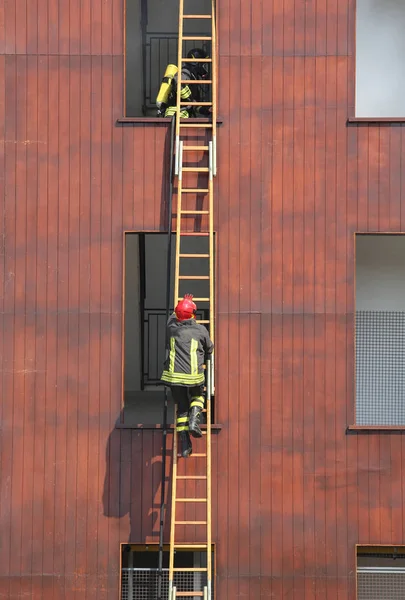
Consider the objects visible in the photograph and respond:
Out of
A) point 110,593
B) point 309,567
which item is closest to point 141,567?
point 110,593

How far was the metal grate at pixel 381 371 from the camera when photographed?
1327 centimetres

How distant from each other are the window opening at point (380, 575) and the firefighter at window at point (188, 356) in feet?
10.1

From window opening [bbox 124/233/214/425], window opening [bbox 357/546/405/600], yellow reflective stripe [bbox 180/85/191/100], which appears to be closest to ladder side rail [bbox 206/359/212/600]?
window opening [bbox 357/546/405/600]

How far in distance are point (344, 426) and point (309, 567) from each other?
1929mm

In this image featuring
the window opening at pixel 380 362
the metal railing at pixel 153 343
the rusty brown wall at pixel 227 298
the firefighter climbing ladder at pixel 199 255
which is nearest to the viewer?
the firefighter climbing ladder at pixel 199 255

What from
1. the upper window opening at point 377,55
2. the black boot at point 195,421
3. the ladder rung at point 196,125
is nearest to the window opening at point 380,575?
the black boot at point 195,421

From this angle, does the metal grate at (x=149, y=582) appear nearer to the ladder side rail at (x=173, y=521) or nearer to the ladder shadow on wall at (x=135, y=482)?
the ladder shadow on wall at (x=135, y=482)

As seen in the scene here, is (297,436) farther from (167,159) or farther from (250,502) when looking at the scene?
(167,159)

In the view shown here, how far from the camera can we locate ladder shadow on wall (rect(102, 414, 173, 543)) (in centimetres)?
1252

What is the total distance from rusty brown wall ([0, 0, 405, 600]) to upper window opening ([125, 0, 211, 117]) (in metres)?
1.27

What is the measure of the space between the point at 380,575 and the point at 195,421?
11.5 feet

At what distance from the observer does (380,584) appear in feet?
41.9

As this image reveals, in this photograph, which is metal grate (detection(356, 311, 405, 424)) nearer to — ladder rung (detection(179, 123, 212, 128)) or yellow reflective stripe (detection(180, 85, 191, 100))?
ladder rung (detection(179, 123, 212, 128))

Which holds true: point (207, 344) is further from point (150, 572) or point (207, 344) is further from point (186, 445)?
point (150, 572)
